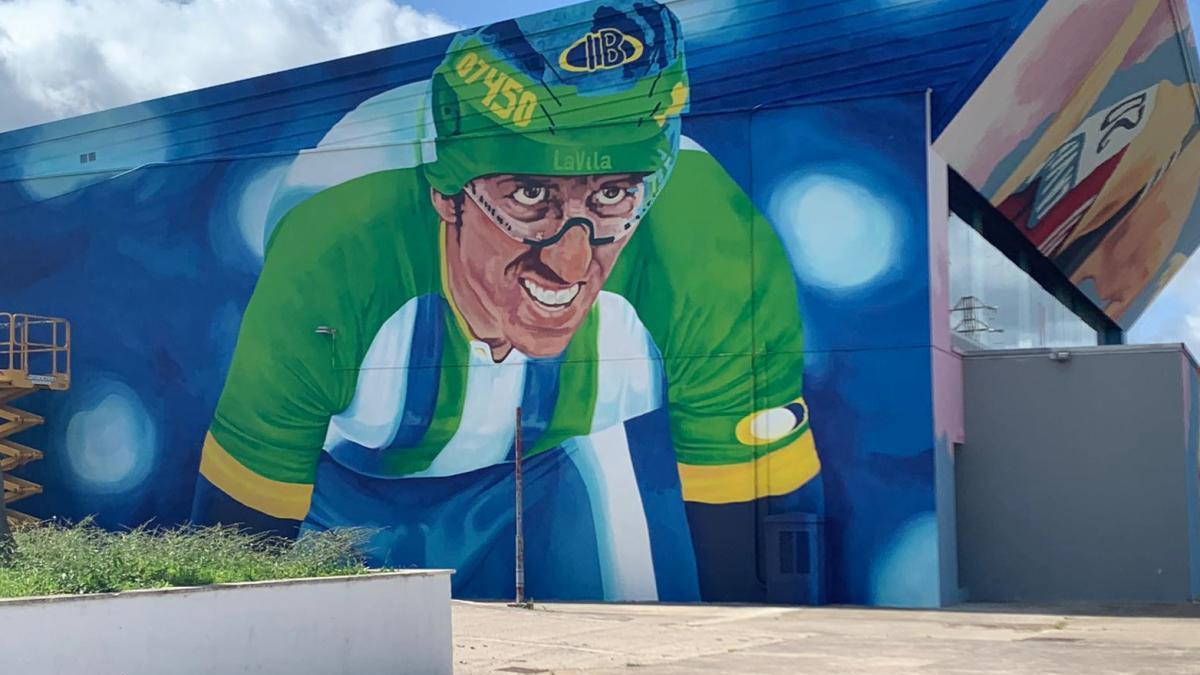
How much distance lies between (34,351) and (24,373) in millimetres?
1834

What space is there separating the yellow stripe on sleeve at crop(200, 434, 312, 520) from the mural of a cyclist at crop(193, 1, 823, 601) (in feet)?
0.15

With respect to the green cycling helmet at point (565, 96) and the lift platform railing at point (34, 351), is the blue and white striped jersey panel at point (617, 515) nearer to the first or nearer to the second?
the green cycling helmet at point (565, 96)

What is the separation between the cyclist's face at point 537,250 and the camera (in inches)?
1083

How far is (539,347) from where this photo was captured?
1093 inches

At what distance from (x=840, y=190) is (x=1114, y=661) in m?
11.3

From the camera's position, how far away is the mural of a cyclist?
86.9ft

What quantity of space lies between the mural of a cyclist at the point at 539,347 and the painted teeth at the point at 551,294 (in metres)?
0.04

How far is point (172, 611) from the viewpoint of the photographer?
39.7 feet

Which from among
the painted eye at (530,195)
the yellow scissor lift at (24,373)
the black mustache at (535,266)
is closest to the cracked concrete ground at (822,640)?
the black mustache at (535,266)

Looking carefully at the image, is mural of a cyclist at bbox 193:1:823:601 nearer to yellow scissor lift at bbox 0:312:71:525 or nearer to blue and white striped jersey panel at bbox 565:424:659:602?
blue and white striped jersey panel at bbox 565:424:659:602

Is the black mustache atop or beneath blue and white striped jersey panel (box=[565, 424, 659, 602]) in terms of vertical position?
atop

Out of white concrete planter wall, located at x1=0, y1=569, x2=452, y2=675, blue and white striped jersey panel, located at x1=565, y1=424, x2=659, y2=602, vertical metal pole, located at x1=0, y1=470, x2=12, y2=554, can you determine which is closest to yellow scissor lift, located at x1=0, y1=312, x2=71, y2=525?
blue and white striped jersey panel, located at x1=565, y1=424, x2=659, y2=602

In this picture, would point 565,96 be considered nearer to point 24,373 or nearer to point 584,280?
point 584,280

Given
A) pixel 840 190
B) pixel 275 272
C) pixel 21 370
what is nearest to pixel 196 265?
pixel 275 272
